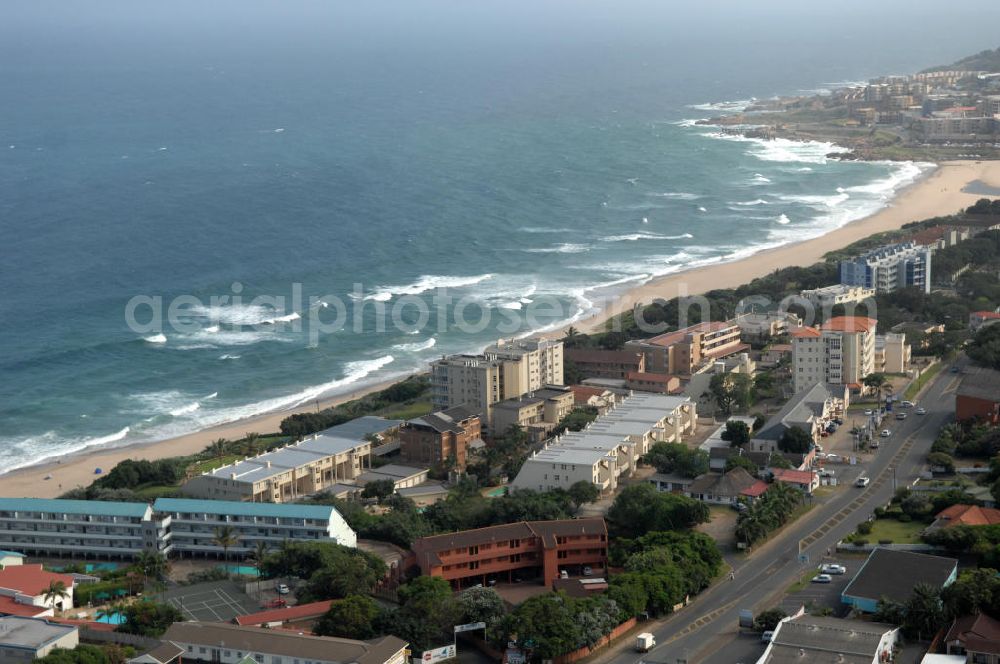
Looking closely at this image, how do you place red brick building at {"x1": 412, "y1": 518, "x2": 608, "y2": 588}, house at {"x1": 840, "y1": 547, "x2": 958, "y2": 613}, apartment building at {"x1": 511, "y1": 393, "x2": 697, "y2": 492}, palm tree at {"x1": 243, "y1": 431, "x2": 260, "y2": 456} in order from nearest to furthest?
house at {"x1": 840, "y1": 547, "x2": 958, "y2": 613}
red brick building at {"x1": 412, "y1": 518, "x2": 608, "y2": 588}
apartment building at {"x1": 511, "y1": 393, "x2": 697, "y2": 492}
palm tree at {"x1": 243, "y1": 431, "x2": 260, "y2": 456}

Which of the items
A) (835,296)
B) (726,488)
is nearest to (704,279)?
(835,296)

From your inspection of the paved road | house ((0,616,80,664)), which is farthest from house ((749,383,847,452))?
house ((0,616,80,664))

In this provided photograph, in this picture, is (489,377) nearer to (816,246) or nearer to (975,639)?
(975,639)

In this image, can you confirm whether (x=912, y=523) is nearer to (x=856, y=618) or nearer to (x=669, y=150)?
(x=856, y=618)

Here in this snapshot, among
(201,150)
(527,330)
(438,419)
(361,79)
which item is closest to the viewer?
(438,419)

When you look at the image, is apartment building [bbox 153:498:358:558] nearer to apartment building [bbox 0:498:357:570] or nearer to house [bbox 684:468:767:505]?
apartment building [bbox 0:498:357:570]

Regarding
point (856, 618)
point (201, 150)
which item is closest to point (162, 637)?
point (856, 618)
